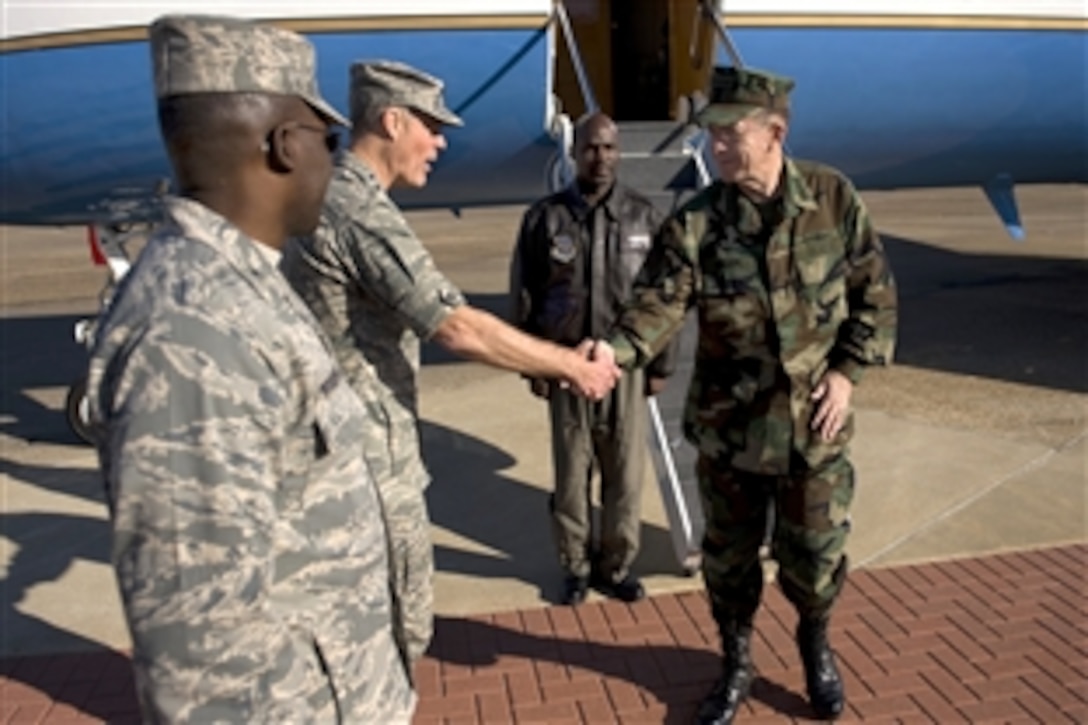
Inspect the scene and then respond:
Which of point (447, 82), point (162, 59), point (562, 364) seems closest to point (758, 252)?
point (562, 364)

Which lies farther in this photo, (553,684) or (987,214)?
(987,214)

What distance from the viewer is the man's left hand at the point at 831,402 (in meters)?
2.87

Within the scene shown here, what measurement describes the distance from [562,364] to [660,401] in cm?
227

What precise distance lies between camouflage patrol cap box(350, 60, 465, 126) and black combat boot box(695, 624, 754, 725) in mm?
1950

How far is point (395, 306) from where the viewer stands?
2.42m

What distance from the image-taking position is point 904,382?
23.5 ft

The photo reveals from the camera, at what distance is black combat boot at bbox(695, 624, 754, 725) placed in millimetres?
3096

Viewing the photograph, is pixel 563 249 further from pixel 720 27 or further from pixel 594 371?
pixel 720 27

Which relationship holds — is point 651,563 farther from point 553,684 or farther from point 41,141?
point 41,141

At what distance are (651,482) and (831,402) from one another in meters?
2.72

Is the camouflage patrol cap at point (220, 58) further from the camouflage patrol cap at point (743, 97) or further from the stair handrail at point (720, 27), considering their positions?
the stair handrail at point (720, 27)

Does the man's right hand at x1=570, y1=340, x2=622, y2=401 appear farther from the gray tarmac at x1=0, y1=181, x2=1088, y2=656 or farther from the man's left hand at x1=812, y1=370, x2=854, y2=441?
the gray tarmac at x1=0, y1=181, x2=1088, y2=656

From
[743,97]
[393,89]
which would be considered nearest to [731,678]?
[743,97]

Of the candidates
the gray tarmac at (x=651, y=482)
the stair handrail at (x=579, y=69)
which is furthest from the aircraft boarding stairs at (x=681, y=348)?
the stair handrail at (x=579, y=69)
